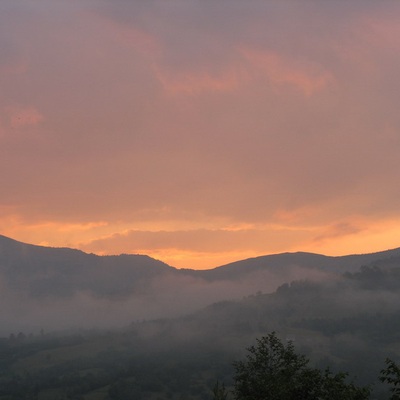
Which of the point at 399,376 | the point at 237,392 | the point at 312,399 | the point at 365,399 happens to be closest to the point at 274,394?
the point at 312,399

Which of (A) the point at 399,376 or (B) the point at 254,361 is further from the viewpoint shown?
(B) the point at 254,361

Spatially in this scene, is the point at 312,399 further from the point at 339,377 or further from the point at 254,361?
the point at 254,361

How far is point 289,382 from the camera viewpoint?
64.1 meters

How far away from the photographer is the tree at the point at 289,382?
59062 millimetres

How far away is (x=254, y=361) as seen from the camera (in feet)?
270

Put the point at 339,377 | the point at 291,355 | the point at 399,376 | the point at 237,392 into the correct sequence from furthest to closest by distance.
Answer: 1. the point at 237,392
2. the point at 291,355
3. the point at 339,377
4. the point at 399,376

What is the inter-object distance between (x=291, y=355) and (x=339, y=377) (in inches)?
556

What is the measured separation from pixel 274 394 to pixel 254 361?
64.6 feet

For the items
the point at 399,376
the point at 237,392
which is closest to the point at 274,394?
the point at 399,376

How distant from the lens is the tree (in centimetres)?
5906

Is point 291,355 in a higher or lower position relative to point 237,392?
higher

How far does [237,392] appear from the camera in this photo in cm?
8212

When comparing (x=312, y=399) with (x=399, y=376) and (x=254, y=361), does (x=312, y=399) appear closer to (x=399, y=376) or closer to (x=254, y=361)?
(x=399, y=376)

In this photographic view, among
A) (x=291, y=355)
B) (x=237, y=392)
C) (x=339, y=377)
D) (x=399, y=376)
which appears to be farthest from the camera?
(x=237, y=392)
